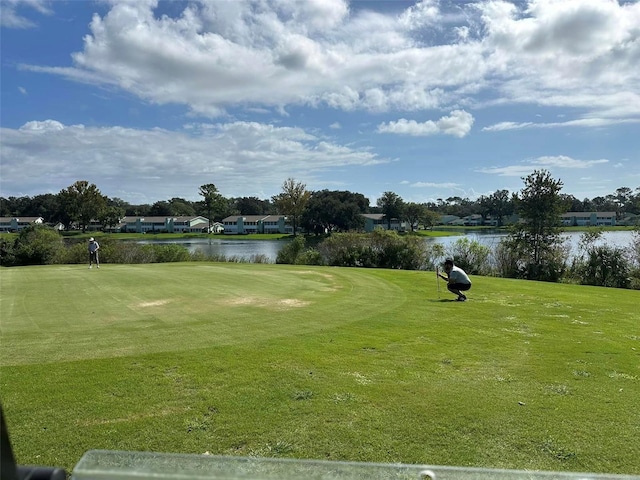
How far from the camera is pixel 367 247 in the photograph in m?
34.2

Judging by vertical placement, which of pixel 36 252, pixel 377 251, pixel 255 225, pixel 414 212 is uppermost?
pixel 414 212

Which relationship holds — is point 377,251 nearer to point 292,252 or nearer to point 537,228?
point 292,252

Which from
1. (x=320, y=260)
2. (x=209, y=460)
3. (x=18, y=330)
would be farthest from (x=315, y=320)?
(x=320, y=260)

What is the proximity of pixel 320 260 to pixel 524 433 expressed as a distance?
3088 centimetres

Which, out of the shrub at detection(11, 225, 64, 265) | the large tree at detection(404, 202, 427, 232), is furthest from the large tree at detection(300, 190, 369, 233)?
the shrub at detection(11, 225, 64, 265)

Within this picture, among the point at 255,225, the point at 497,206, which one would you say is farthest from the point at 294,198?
the point at 497,206

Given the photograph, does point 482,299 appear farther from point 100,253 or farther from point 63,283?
point 100,253

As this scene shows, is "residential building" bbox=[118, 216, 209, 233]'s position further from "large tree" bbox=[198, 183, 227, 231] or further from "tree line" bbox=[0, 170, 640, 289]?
"tree line" bbox=[0, 170, 640, 289]

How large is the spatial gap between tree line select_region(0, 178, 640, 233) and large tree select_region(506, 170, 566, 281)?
32.5m

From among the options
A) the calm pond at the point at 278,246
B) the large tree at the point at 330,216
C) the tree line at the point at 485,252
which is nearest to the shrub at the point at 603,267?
the tree line at the point at 485,252

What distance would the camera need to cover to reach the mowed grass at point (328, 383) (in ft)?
15.1

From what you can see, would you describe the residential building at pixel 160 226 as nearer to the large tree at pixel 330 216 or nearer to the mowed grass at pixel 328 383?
the large tree at pixel 330 216

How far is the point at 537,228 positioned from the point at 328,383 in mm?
27329

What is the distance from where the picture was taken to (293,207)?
10119 cm
